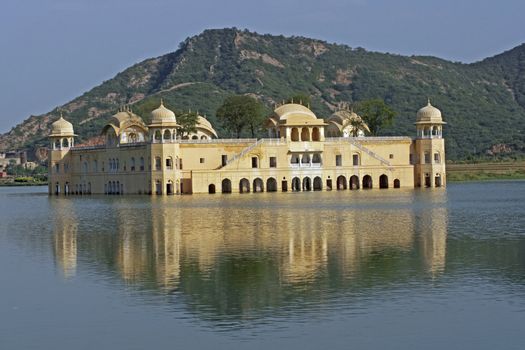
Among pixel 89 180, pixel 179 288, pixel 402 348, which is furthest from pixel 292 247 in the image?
pixel 89 180

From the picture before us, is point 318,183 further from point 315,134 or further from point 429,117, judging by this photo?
point 429,117

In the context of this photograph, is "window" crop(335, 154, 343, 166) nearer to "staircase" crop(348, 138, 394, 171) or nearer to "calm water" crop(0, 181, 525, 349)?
"staircase" crop(348, 138, 394, 171)

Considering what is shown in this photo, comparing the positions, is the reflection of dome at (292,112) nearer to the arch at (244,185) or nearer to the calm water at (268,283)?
the arch at (244,185)

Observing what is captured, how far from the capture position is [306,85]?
110812 mm

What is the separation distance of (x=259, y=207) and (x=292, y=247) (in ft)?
52.0

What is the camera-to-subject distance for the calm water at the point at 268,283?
13797 mm

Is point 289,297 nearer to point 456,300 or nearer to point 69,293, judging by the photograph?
point 456,300

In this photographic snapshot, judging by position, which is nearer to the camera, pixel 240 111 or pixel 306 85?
pixel 240 111

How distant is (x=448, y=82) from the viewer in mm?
119625

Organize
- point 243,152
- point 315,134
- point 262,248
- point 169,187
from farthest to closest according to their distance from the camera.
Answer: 1. point 315,134
2. point 243,152
3. point 169,187
4. point 262,248

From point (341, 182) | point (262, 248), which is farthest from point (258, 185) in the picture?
point (262, 248)

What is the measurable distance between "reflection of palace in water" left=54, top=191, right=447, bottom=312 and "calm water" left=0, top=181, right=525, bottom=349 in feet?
0.16

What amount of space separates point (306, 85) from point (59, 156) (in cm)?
5254

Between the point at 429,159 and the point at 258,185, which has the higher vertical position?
the point at 429,159
